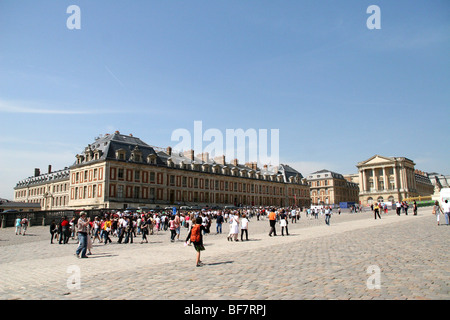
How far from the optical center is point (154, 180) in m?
59.1

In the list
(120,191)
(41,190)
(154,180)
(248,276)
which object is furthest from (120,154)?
(248,276)

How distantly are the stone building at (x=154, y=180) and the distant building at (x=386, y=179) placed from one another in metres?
40.3

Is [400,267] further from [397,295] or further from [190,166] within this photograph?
[190,166]

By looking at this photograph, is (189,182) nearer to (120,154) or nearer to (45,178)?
(120,154)

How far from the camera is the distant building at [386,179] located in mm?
106812

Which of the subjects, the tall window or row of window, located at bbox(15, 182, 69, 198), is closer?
the tall window

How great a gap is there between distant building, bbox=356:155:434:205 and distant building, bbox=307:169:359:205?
24.2 ft

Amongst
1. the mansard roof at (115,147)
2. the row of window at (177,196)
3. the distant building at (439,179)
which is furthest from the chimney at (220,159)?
the distant building at (439,179)

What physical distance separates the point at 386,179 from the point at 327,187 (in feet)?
63.6

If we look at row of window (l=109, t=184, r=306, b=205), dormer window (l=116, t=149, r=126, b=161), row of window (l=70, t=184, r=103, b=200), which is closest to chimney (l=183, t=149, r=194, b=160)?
row of window (l=109, t=184, r=306, b=205)

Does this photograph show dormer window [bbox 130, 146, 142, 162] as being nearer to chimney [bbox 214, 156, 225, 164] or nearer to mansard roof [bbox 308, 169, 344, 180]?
chimney [bbox 214, 156, 225, 164]

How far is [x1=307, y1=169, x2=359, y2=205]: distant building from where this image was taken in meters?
112
